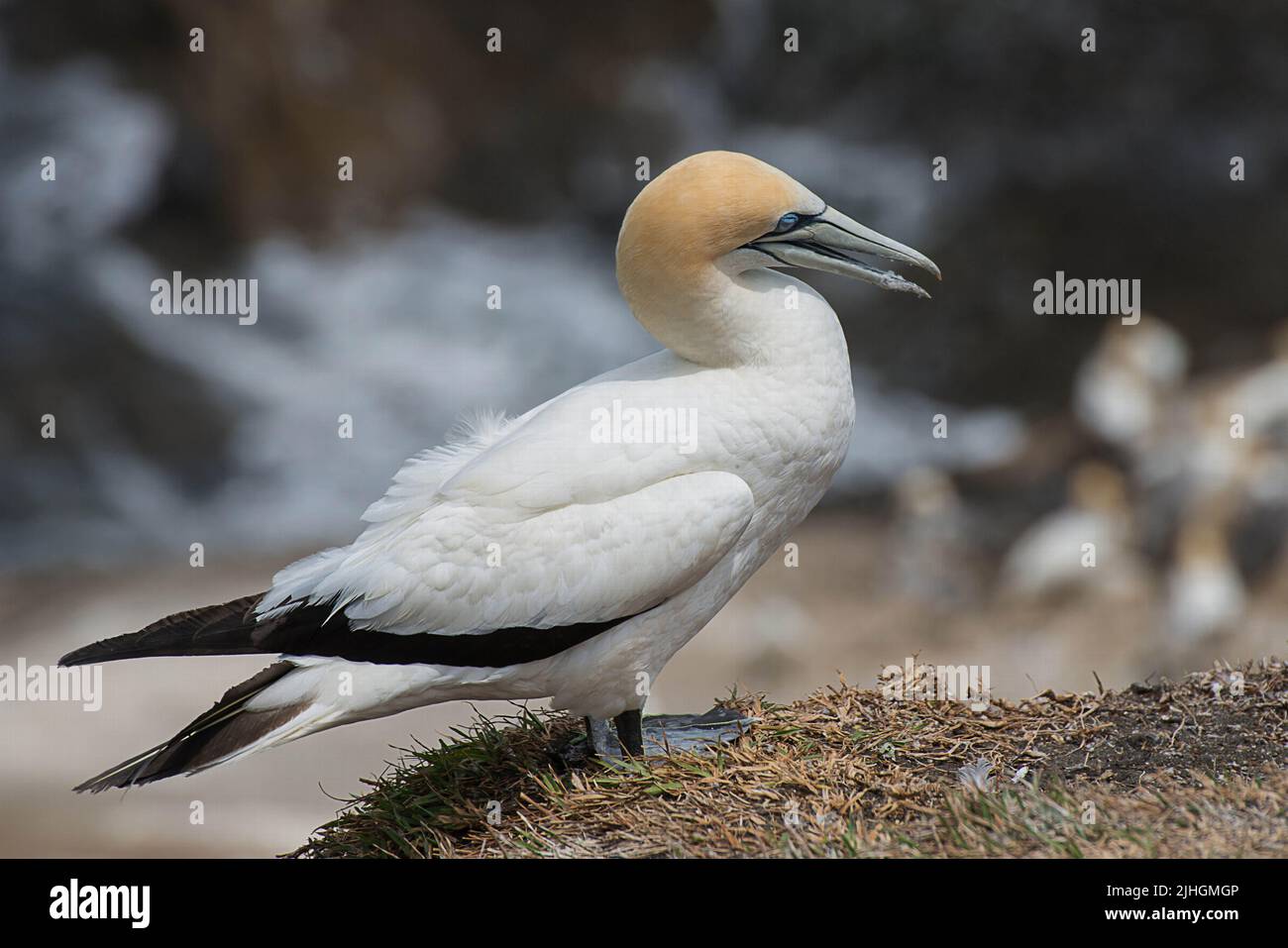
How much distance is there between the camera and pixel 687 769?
4504mm

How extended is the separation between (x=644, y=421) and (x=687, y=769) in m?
1.21

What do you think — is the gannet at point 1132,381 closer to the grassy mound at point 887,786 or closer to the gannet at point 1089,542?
the gannet at point 1089,542

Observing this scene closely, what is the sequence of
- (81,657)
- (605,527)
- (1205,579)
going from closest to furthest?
(605,527) < (81,657) < (1205,579)

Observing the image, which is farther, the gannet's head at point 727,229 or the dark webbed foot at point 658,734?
the dark webbed foot at point 658,734

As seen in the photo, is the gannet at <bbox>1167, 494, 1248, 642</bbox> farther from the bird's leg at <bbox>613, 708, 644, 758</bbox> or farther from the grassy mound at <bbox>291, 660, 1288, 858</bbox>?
the bird's leg at <bbox>613, 708, 644, 758</bbox>

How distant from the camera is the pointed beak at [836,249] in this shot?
4.72 metres

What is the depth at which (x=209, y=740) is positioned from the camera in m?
4.31

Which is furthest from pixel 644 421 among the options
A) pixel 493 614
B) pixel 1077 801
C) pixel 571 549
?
pixel 1077 801

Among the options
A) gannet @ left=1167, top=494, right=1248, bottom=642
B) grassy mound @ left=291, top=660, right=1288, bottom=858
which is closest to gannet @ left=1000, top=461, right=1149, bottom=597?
gannet @ left=1167, top=494, right=1248, bottom=642

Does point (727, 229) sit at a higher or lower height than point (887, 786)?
higher

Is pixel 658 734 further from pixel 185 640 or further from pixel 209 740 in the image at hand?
pixel 185 640

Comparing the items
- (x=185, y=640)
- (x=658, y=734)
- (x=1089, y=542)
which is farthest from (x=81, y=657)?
(x=1089, y=542)

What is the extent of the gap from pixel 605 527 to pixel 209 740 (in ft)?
4.84

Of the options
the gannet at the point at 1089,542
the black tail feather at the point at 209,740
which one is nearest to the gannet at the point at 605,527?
the black tail feather at the point at 209,740
